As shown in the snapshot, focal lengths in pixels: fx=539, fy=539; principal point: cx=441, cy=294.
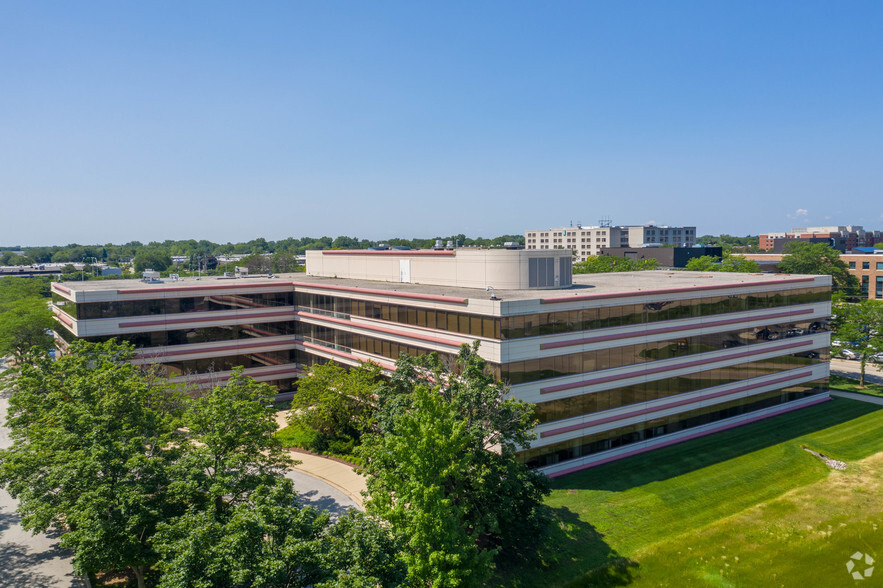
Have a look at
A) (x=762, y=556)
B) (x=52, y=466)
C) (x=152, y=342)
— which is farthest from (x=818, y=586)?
(x=152, y=342)

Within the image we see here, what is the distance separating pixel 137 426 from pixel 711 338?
148 feet

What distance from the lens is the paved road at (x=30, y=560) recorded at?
28078 mm

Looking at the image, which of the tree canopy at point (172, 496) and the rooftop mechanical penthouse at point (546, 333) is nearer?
the tree canopy at point (172, 496)

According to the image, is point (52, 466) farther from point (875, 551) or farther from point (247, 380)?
point (875, 551)

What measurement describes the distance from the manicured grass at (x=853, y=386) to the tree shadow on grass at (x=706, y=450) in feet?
27.4

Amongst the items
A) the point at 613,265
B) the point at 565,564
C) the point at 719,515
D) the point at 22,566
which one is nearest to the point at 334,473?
the point at 22,566

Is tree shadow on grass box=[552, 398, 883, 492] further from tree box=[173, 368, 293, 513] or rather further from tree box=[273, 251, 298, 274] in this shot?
tree box=[273, 251, 298, 274]

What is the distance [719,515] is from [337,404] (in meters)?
29.3

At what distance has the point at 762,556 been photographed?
30.9m

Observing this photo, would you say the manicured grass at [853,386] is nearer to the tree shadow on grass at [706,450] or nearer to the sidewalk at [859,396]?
the sidewalk at [859,396]

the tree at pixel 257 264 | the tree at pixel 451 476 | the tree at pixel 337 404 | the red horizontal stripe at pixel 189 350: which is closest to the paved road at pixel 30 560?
the tree at pixel 451 476

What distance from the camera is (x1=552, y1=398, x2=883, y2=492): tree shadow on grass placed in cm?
3950

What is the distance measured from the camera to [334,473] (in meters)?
42.5

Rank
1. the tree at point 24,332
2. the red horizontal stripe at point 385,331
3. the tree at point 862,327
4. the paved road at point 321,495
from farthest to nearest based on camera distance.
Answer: the tree at point 24,332, the tree at point 862,327, the red horizontal stripe at point 385,331, the paved road at point 321,495
